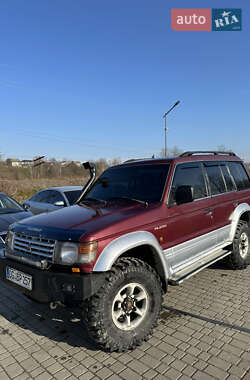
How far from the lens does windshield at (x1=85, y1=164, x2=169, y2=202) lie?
11.5 ft

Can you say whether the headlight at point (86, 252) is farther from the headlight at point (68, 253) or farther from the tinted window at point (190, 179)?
the tinted window at point (190, 179)

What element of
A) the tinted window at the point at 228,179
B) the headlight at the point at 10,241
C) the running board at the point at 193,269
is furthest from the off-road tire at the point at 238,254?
the headlight at the point at 10,241

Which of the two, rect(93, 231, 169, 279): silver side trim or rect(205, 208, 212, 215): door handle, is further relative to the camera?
rect(205, 208, 212, 215): door handle

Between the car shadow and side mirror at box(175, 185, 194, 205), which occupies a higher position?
side mirror at box(175, 185, 194, 205)

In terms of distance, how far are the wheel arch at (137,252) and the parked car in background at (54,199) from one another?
4610 mm

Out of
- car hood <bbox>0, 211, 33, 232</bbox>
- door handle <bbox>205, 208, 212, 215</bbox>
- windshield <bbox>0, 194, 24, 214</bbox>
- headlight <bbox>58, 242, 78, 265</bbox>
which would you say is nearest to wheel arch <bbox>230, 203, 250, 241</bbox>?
door handle <bbox>205, 208, 212, 215</bbox>

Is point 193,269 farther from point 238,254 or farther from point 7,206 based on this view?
point 7,206

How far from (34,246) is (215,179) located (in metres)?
3.10

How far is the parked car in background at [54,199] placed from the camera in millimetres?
7723

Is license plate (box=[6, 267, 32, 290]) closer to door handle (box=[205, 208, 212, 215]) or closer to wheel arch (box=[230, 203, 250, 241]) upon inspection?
door handle (box=[205, 208, 212, 215])

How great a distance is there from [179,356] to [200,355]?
0.22 m

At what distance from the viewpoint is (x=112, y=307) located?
2.61 meters

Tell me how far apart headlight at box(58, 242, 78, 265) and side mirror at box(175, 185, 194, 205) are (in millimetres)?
1530

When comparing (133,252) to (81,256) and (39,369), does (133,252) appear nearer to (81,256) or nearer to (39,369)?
(81,256)
